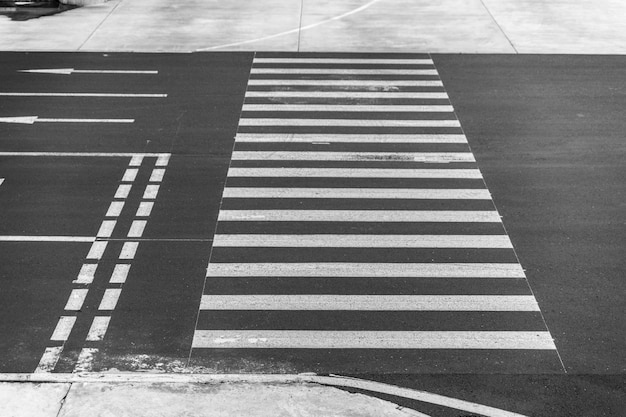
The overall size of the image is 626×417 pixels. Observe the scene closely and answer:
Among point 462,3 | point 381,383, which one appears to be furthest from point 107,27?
point 381,383

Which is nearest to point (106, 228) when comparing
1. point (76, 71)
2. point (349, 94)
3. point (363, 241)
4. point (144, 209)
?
point (144, 209)

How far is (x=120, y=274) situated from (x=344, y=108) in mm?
8074

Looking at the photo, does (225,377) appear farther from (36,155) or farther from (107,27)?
(107,27)

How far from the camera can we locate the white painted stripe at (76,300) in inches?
493

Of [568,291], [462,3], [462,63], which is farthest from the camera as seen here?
[462,3]

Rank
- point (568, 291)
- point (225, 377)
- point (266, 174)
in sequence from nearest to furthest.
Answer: point (225, 377)
point (568, 291)
point (266, 174)

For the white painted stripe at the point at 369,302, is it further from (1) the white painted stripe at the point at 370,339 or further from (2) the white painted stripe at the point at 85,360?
(2) the white painted stripe at the point at 85,360

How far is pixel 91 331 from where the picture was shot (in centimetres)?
1198

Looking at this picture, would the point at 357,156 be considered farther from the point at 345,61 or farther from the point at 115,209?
the point at 345,61

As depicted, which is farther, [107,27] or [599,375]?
[107,27]

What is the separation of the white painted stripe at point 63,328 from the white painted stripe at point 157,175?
14.8 feet

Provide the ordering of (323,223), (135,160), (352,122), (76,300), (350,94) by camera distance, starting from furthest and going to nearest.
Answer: (350,94), (352,122), (135,160), (323,223), (76,300)

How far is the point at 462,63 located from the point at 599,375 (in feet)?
42.4

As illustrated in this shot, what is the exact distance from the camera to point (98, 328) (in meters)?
12.1
